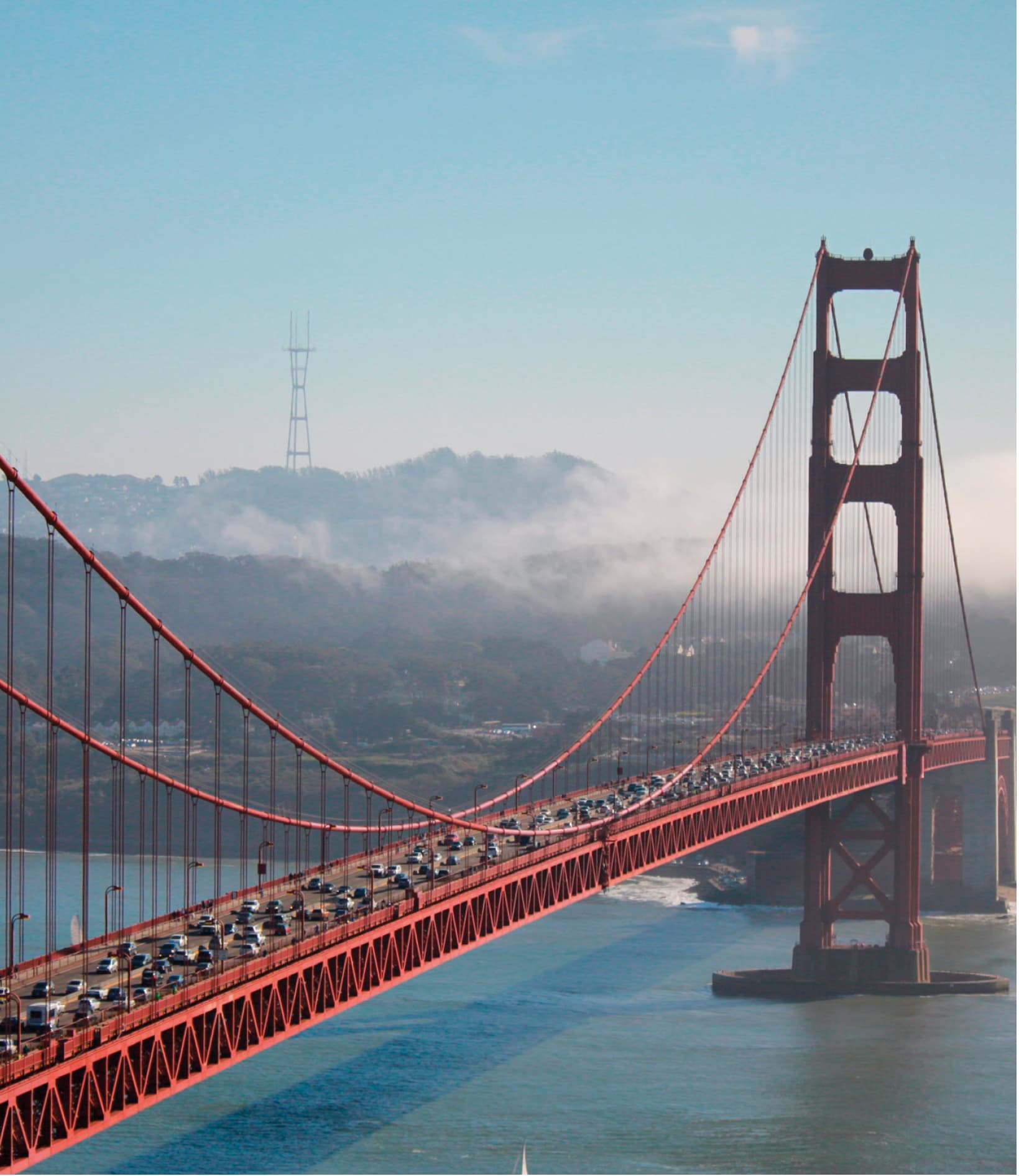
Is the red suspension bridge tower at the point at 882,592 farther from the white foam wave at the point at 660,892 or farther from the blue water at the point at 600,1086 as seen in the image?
the white foam wave at the point at 660,892

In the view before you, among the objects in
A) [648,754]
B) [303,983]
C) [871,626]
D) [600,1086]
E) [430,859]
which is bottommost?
[600,1086]

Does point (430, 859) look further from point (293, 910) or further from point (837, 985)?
point (837, 985)

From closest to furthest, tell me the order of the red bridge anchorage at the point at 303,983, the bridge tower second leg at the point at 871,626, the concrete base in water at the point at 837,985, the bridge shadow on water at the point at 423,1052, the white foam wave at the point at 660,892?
1. the red bridge anchorage at the point at 303,983
2. the bridge shadow on water at the point at 423,1052
3. the concrete base in water at the point at 837,985
4. the bridge tower second leg at the point at 871,626
5. the white foam wave at the point at 660,892

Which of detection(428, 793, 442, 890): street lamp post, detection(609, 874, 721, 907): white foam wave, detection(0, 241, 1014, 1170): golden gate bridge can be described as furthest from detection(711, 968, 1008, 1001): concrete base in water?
detection(609, 874, 721, 907): white foam wave

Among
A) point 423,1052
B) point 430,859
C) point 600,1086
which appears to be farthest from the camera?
point 423,1052

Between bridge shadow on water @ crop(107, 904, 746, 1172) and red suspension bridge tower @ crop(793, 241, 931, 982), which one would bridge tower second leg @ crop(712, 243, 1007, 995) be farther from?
bridge shadow on water @ crop(107, 904, 746, 1172)

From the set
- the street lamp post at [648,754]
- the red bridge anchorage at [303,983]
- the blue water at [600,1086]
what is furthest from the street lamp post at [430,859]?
the street lamp post at [648,754]

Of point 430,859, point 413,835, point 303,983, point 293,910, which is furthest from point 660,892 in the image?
point 303,983
